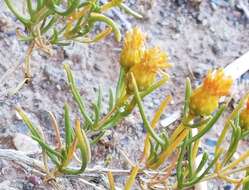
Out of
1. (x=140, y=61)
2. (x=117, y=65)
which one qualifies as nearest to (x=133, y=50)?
(x=140, y=61)

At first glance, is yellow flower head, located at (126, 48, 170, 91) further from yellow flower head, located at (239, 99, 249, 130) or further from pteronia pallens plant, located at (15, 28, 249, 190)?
yellow flower head, located at (239, 99, 249, 130)

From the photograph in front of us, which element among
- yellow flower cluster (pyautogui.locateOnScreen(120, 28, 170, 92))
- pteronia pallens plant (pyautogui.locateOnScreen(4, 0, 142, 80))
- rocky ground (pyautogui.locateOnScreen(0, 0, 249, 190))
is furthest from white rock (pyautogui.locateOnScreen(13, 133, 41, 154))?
yellow flower cluster (pyautogui.locateOnScreen(120, 28, 170, 92))

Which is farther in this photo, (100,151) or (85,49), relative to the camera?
(85,49)

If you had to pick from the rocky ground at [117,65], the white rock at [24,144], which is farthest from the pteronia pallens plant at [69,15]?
the white rock at [24,144]

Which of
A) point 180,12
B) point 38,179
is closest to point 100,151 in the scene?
point 38,179

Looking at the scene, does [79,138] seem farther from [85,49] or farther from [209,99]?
[85,49]

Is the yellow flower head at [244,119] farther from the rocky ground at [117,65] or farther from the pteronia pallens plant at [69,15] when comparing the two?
the rocky ground at [117,65]

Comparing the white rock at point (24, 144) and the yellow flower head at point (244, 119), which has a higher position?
the yellow flower head at point (244, 119)
